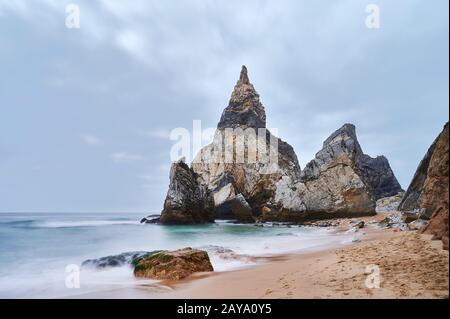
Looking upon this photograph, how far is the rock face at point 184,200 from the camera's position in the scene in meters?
41.5

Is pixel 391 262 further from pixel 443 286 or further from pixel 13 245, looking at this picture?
pixel 13 245

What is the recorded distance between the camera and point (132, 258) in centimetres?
1258

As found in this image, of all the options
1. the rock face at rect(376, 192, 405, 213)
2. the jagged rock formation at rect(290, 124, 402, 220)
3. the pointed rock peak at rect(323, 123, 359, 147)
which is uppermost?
the pointed rock peak at rect(323, 123, 359, 147)

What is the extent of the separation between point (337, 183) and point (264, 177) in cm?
1367

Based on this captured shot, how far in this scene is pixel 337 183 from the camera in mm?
41188

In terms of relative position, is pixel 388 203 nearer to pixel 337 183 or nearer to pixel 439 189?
pixel 337 183

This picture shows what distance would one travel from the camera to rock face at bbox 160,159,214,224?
41469 millimetres

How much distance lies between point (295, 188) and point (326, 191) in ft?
13.0

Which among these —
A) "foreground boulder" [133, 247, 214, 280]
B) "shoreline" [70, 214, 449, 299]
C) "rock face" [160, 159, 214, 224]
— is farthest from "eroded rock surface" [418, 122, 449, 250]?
"rock face" [160, 159, 214, 224]

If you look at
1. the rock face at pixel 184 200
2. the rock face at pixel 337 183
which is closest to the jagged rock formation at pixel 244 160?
the rock face at pixel 337 183

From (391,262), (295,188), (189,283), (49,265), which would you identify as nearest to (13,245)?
(49,265)

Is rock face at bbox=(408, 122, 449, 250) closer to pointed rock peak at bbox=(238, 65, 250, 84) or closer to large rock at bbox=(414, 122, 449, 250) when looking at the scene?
large rock at bbox=(414, 122, 449, 250)

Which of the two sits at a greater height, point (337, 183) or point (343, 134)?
point (343, 134)

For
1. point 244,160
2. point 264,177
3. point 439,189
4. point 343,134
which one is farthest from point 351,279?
point 244,160
